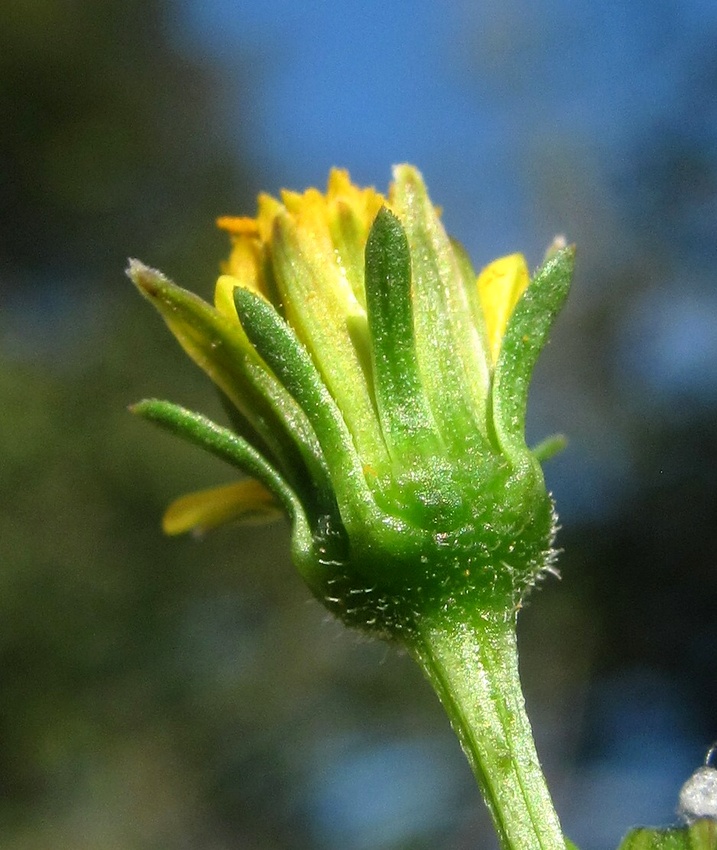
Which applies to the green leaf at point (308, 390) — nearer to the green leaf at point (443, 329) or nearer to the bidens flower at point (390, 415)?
the bidens flower at point (390, 415)

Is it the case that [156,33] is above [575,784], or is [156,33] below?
above

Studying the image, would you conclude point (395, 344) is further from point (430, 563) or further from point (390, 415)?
point (430, 563)

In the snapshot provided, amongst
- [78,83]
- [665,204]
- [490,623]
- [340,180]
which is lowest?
[490,623]

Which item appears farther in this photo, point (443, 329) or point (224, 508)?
point (224, 508)

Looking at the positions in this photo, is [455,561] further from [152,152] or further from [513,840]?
[152,152]

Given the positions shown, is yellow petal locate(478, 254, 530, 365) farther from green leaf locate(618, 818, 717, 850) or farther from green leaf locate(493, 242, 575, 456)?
green leaf locate(618, 818, 717, 850)

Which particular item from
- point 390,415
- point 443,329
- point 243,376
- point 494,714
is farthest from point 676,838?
point 243,376

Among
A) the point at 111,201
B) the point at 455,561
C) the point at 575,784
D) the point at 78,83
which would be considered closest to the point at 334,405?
the point at 455,561
